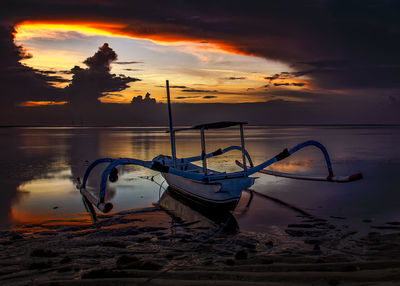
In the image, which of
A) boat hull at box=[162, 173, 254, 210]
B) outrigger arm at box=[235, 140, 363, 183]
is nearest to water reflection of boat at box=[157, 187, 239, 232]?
boat hull at box=[162, 173, 254, 210]

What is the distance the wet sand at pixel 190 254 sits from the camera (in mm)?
5277

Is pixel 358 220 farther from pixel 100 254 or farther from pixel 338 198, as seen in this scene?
pixel 100 254

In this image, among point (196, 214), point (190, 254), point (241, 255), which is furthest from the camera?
point (196, 214)

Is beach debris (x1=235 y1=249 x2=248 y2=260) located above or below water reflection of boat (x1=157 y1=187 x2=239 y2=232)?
above

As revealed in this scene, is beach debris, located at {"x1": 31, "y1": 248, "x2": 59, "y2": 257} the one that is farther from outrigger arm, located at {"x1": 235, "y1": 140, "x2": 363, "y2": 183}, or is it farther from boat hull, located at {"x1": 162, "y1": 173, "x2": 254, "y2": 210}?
outrigger arm, located at {"x1": 235, "y1": 140, "x2": 363, "y2": 183}

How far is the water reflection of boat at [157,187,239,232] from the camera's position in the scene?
9605 mm

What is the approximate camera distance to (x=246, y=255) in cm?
646

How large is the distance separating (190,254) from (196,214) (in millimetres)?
4040

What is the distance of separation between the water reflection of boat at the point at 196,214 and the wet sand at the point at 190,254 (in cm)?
13

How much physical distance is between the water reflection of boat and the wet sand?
0.42 ft

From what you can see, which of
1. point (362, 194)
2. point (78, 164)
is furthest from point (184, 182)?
point (78, 164)

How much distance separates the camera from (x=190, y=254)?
6938 millimetres

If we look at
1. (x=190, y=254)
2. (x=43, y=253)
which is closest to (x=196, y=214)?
(x=190, y=254)

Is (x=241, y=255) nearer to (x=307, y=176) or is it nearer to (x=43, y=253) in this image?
(x=43, y=253)
